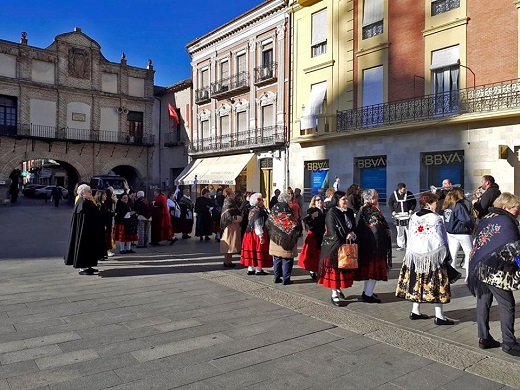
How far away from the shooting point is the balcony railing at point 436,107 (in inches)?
547

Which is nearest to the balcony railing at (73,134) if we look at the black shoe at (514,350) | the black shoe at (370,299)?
the black shoe at (370,299)

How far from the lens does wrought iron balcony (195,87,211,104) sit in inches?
1193

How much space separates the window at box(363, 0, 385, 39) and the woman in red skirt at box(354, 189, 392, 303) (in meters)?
14.0

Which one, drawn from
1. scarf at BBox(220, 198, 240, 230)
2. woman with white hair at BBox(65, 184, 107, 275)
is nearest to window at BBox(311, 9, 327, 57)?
scarf at BBox(220, 198, 240, 230)

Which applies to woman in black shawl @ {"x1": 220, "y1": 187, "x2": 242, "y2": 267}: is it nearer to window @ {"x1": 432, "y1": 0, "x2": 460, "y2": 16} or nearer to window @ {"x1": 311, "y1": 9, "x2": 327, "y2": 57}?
window @ {"x1": 432, "y1": 0, "x2": 460, "y2": 16}

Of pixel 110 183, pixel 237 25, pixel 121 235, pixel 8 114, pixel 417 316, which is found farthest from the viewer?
pixel 8 114

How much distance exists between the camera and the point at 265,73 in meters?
25.1

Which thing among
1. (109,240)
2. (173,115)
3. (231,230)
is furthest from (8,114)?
(231,230)

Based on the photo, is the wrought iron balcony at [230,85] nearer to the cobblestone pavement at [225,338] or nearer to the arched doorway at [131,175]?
the arched doorway at [131,175]

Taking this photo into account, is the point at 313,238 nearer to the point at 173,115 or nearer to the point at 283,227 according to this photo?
the point at 283,227

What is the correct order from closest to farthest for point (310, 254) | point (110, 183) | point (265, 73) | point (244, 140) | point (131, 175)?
1. point (310, 254)
2. point (265, 73)
3. point (244, 140)
4. point (110, 183)
5. point (131, 175)

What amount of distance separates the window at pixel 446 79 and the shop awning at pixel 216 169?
12108mm

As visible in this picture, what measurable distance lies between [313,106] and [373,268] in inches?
609

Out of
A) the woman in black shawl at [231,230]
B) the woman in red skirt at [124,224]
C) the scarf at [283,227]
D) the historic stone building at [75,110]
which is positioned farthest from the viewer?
the historic stone building at [75,110]
